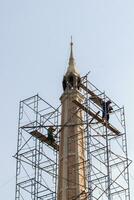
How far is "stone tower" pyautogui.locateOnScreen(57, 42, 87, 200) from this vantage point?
171 ft

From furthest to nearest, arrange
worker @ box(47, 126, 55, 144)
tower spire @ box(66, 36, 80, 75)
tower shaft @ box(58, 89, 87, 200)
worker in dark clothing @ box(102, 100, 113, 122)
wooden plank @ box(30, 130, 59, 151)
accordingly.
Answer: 1. tower spire @ box(66, 36, 80, 75)
2. worker @ box(47, 126, 55, 144)
3. wooden plank @ box(30, 130, 59, 151)
4. worker in dark clothing @ box(102, 100, 113, 122)
5. tower shaft @ box(58, 89, 87, 200)

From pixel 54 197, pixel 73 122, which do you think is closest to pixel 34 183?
pixel 54 197

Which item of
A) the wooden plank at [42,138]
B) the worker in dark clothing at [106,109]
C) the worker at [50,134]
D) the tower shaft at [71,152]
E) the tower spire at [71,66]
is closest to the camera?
the tower shaft at [71,152]

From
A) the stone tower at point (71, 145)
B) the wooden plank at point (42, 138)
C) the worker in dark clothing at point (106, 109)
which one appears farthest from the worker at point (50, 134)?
the worker in dark clothing at point (106, 109)

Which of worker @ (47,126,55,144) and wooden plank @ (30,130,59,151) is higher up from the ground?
worker @ (47,126,55,144)

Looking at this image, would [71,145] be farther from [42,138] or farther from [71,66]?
[71,66]

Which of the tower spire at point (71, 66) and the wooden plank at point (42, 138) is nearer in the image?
the wooden plank at point (42, 138)

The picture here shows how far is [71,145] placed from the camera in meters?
54.3

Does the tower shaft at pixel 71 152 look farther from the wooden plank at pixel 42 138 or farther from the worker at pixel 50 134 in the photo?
the wooden plank at pixel 42 138

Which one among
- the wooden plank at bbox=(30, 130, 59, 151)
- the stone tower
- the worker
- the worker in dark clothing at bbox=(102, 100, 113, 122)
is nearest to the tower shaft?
the stone tower

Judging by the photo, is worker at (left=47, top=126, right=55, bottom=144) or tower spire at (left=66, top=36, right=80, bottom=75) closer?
worker at (left=47, top=126, right=55, bottom=144)

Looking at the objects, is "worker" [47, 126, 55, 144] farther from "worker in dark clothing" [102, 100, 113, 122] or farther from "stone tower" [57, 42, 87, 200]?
"worker in dark clothing" [102, 100, 113, 122]

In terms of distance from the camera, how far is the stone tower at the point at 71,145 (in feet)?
171

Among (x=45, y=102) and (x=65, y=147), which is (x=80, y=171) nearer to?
(x=65, y=147)
